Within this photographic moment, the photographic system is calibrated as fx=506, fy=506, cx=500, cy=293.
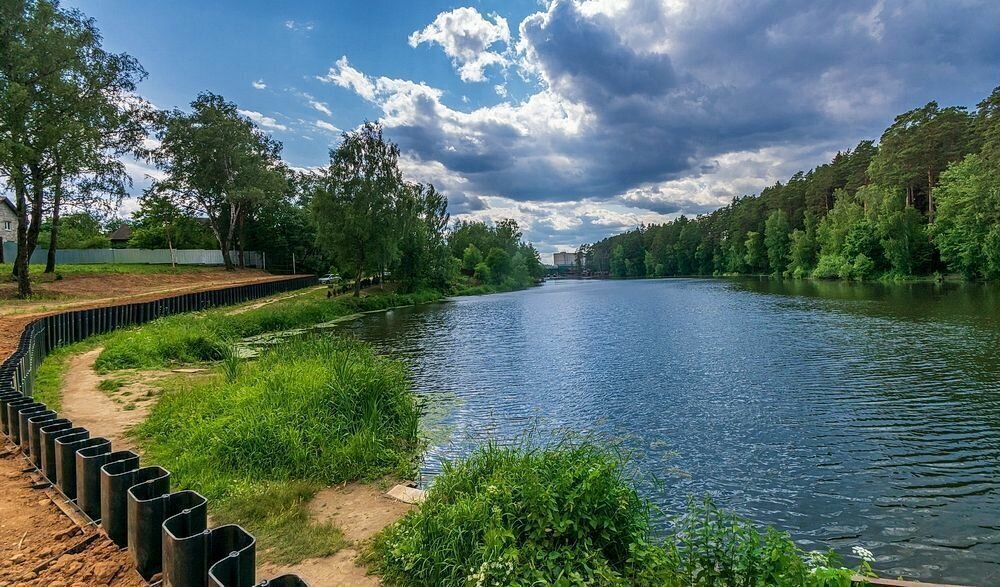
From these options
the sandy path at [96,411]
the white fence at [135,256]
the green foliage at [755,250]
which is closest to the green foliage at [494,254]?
the white fence at [135,256]

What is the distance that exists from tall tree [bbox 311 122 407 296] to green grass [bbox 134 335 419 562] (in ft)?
103

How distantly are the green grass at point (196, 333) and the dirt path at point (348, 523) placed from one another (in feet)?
35.6

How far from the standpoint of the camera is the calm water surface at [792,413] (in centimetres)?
670

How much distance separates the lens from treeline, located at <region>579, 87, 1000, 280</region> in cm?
4544

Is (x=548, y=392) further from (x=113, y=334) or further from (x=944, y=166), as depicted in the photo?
(x=944, y=166)

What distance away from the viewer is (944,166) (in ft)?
185

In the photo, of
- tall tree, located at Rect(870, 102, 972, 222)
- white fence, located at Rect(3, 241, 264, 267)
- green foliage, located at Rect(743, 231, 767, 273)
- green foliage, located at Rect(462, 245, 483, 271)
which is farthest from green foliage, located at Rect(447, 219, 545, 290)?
tall tree, located at Rect(870, 102, 972, 222)

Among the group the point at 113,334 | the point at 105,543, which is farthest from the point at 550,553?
the point at 113,334

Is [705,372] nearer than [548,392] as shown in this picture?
No

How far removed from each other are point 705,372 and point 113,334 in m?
20.9

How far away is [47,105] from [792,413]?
112ft

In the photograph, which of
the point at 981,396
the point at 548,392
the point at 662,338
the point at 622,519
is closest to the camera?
the point at 622,519

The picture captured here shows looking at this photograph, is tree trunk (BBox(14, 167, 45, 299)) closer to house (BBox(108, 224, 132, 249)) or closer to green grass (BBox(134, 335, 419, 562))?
green grass (BBox(134, 335, 419, 562))

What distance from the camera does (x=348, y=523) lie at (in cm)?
551
